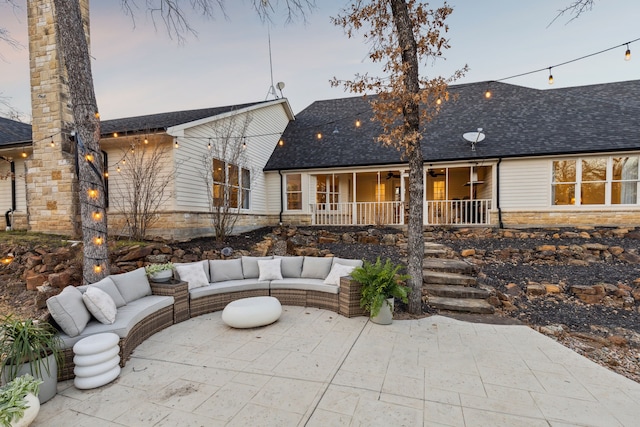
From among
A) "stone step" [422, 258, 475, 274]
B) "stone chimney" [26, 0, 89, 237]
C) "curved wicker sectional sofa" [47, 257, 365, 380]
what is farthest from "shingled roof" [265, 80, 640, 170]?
"curved wicker sectional sofa" [47, 257, 365, 380]

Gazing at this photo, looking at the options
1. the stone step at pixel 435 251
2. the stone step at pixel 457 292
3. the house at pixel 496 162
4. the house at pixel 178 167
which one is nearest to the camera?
the stone step at pixel 457 292

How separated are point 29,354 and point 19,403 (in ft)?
2.29

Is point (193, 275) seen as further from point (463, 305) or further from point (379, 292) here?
point (463, 305)

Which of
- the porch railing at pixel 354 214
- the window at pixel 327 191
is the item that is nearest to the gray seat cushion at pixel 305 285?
the porch railing at pixel 354 214

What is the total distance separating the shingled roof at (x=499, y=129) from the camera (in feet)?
32.2

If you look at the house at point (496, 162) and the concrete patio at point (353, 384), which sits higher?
the house at point (496, 162)

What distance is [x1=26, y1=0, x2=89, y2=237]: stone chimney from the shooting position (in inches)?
306

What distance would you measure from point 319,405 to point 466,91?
15.1 meters

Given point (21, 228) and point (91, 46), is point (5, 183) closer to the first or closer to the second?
point (21, 228)

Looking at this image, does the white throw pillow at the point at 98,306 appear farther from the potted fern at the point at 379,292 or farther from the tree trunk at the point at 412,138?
the tree trunk at the point at 412,138

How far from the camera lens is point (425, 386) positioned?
9.15 feet

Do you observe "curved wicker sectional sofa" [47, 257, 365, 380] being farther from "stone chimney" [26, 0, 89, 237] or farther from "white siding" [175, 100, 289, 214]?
"stone chimney" [26, 0, 89, 237]

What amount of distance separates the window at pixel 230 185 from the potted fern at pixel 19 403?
681cm

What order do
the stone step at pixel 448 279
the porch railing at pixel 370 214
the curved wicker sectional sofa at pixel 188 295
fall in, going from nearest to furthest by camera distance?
the curved wicker sectional sofa at pixel 188 295
the stone step at pixel 448 279
the porch railing at pixel 370 214
